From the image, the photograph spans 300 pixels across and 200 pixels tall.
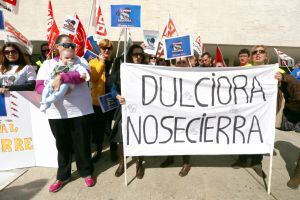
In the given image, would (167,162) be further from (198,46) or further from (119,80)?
(198,46)

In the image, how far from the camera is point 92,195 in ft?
10.1

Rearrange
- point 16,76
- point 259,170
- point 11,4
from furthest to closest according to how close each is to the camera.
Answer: point 11,4 → point 259,170 → point 16,76

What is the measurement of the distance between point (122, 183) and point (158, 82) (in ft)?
4.73

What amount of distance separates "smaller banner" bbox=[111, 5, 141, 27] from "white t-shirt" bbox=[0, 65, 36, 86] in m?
1.45

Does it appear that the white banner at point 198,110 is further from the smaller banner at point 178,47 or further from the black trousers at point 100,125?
the black trousers at point 100,125

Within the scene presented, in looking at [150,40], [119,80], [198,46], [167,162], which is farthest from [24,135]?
[198,46]

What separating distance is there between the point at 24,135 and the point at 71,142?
0.85 m

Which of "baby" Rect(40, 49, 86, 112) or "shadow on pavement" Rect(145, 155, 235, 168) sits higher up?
"baby" Rect(40, 49, 86, 112)

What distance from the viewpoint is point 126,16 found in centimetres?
351

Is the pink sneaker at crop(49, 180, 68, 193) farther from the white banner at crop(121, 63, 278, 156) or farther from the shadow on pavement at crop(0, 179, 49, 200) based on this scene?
the white banner at crop(121, 63, 278, 156)

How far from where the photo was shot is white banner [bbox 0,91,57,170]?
358 cm

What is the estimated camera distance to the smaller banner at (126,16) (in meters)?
3.48

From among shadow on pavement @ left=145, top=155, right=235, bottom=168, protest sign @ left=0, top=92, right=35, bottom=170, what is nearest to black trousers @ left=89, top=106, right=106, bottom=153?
shadow on pavement @ left=145, top=155, right=235, bottom=168

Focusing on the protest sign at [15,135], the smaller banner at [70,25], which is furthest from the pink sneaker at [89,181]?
the smaller banner at [70,25]
